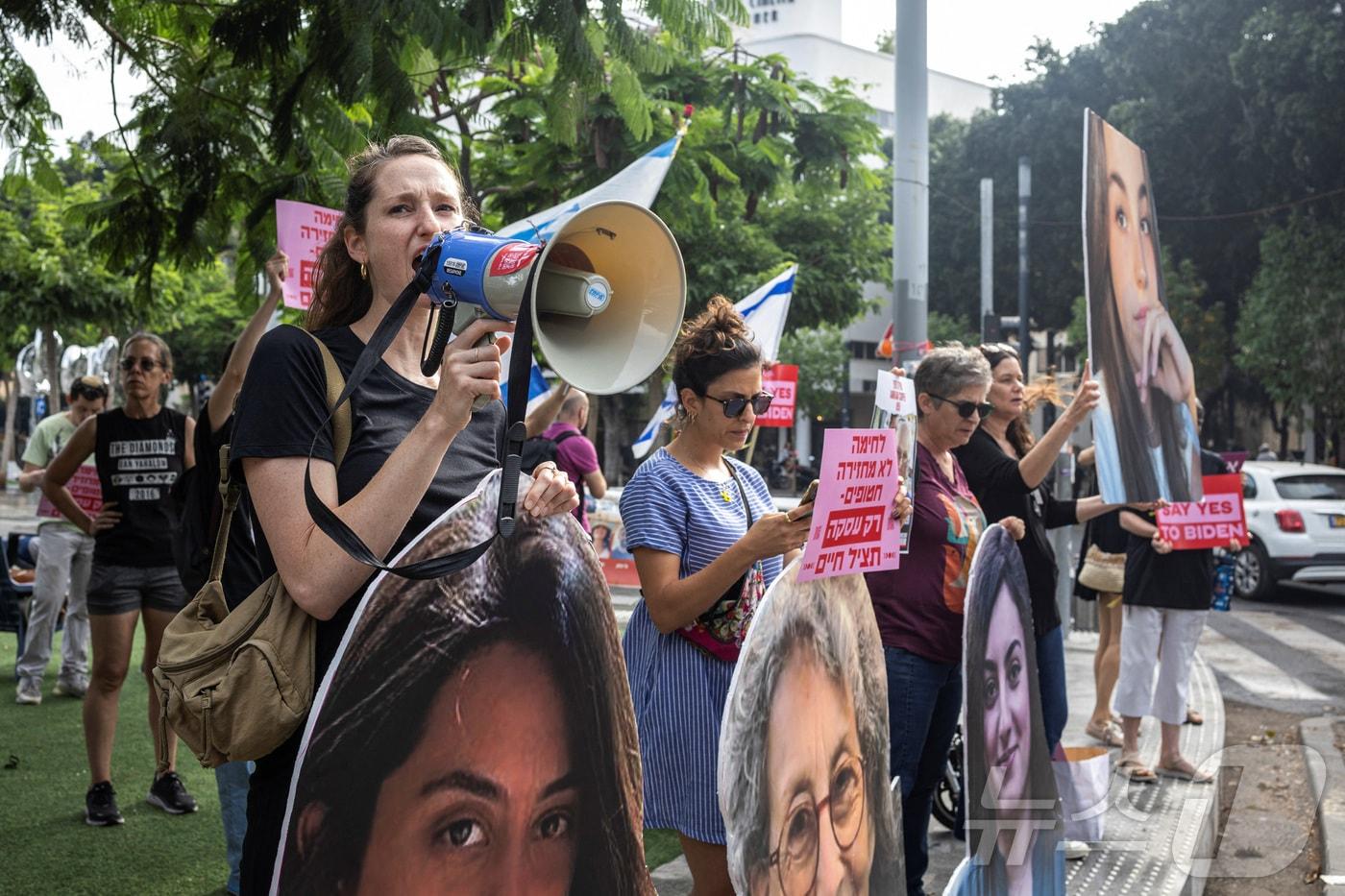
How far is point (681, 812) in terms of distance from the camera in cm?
296

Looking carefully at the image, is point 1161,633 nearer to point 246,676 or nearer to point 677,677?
point 677,677

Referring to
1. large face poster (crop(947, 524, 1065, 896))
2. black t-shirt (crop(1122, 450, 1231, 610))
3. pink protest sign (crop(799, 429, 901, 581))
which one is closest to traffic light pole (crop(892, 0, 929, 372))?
black t-shirt (crop(1122, 450, 1231, 610))

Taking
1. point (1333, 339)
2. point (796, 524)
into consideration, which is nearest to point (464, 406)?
point (796, 524)

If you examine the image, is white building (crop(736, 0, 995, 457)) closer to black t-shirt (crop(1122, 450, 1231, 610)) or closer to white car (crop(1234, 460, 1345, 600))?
white car (crop(1234, 460, 1345, 600))

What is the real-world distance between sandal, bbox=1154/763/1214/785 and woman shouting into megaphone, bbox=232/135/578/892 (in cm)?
539

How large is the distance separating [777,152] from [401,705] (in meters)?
8.42

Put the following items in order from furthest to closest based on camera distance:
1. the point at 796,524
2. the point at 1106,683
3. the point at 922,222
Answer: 1. the point at 1106,683
2. the point at 922,222
3. the point at 796,524

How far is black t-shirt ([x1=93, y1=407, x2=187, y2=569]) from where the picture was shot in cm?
530

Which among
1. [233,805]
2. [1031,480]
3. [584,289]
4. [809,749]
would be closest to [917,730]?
[1031,480]

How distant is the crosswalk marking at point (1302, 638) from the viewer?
10.7m

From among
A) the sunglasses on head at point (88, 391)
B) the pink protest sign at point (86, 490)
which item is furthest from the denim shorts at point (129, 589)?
the sunglasses on head at point (88, 391)

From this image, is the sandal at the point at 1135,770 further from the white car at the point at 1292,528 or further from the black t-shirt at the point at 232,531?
the white car at the point at 1292,528

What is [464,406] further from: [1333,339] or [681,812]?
[1333,339]

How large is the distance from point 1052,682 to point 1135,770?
1.92 metres
